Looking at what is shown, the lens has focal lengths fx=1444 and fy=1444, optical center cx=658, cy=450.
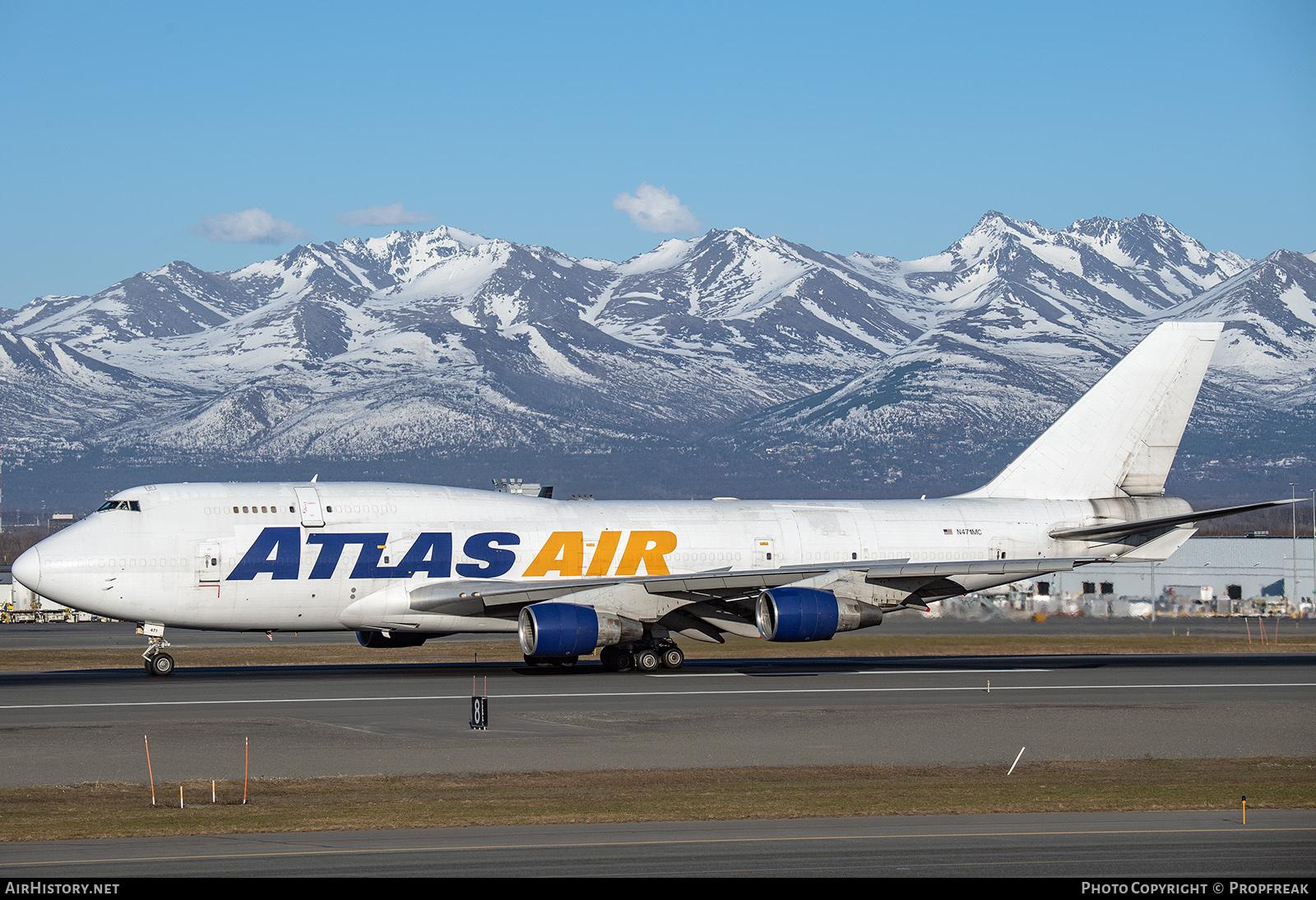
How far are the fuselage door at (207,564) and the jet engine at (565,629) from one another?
8.24m

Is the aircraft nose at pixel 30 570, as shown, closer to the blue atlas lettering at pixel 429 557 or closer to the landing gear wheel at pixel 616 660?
the blue atlas lettering at pixel 429 557

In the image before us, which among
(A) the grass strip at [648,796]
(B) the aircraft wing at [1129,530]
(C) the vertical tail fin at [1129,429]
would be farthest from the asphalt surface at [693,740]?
(C) the vertical tail fin at [1129,429]

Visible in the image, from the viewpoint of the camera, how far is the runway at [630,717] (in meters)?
26.2

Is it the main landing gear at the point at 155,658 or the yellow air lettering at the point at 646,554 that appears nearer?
the main landing gear at the point at 155,658

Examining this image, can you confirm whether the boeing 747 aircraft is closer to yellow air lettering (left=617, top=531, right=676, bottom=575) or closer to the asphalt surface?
yellow air lettering (left=617, top=531, right=676, bottom=575)

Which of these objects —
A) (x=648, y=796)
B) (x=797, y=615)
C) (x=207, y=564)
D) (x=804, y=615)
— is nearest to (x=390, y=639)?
(x=207, y=564)

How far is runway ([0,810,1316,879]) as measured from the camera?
1616cm

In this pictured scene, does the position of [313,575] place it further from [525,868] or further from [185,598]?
[525,868]

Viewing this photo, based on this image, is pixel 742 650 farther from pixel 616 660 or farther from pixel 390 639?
pixel 390 639

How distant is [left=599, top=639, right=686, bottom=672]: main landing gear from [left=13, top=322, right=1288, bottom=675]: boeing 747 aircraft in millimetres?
57

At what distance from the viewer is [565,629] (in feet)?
123

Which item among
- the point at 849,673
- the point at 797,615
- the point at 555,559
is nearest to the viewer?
the point at 797,615

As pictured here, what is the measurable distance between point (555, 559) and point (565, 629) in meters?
4.63

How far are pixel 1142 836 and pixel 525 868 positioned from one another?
25.9 ft
